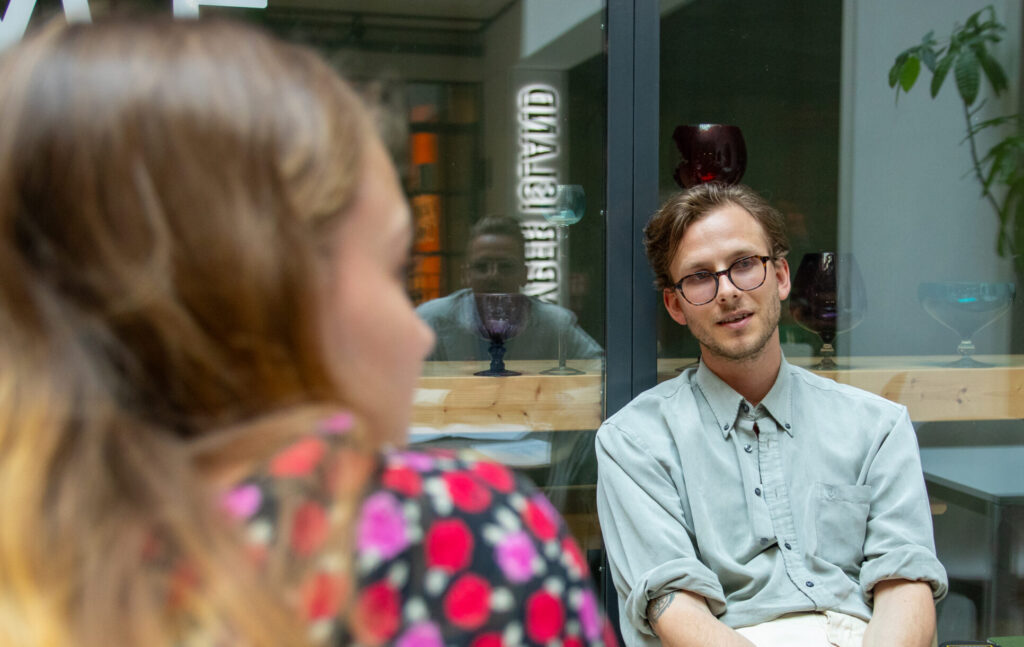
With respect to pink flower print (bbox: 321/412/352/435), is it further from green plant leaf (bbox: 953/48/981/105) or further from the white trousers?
green plant leaf (bbox: 953/48/981/105)

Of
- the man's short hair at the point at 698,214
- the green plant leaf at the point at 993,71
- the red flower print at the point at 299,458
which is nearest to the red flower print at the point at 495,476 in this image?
the red flower print at the point at 299,458

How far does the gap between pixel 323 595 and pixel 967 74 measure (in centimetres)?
240

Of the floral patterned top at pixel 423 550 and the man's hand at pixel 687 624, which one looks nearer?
the floral patterned top at pixel 423 550

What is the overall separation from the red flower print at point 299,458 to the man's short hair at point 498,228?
1588mm

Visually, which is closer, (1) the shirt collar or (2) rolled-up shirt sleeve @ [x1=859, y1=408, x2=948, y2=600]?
(2) rolled-up shirt sleeve @ [x1=859, y1=408, x2=948, y2=600]

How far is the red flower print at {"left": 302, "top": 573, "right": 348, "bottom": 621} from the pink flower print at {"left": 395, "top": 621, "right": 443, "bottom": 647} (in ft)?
0.15

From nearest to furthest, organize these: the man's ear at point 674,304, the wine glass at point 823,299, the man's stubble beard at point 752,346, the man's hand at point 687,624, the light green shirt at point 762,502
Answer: the man's hand at point 687,624 → the light green shirt at point 762,502 → the man's stubble beard at point 752,346 → the man's ear at point 674,304 → the wine glass at point 823,299

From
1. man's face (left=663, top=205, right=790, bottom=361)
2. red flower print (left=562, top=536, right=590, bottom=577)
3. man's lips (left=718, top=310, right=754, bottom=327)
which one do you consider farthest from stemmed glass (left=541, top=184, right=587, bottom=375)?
red flower print (left=562, top=536, right=590, bottom=577)

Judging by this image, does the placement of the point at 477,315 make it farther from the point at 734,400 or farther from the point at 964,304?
the point at 964,304

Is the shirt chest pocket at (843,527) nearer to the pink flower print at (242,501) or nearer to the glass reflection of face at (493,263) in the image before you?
the glass reflection of face at (493,263)

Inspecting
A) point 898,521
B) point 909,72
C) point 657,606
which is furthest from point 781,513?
point 909,72

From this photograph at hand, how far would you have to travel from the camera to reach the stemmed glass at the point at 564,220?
2.06 metres

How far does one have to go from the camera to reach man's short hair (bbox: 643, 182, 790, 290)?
69.2 inches

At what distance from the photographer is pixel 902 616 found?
→ 1489 millimetres
